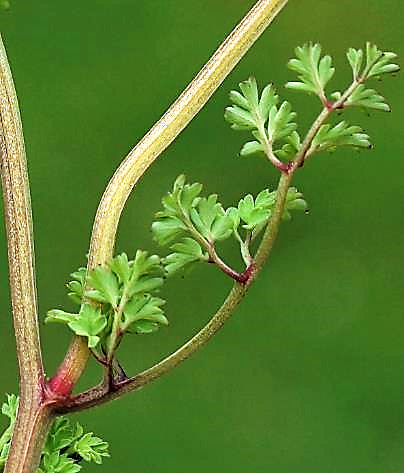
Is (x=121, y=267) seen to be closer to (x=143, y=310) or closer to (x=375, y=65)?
(x=143, y=310)

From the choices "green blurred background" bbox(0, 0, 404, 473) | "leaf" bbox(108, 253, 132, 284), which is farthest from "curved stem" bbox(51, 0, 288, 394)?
"green blurred background" bbox(0, 0, 404, 473)

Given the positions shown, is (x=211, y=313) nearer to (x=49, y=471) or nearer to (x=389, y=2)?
(x=389, y=2)

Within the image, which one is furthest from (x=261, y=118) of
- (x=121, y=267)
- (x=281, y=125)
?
(x=121, y=267)

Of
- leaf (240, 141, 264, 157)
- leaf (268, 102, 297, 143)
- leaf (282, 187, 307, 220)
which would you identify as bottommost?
leaf (282, 187, 307, 220)

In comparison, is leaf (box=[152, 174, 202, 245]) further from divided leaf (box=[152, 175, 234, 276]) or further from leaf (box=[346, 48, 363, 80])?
leaf (box=[346, 48, 363, 80])

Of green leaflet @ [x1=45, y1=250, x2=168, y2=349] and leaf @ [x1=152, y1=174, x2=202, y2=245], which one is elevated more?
leaf @ [x1=152, y1=174, x2=202, y2=245]

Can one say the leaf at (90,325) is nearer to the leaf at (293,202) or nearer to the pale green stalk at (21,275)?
the pale green stalk at (21,275)
